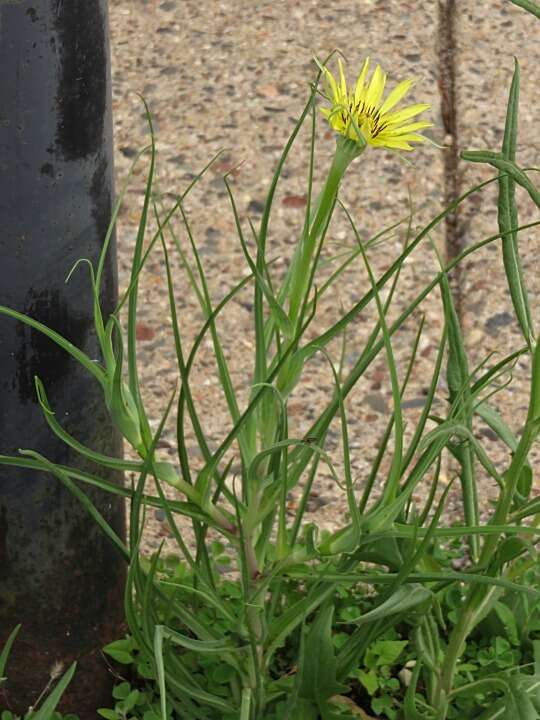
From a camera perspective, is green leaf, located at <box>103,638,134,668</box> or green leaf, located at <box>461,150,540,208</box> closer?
green leaf, located at <box>461,150,540,208</box>

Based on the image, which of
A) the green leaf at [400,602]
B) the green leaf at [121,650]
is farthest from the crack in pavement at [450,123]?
the green leaf at [400,602]

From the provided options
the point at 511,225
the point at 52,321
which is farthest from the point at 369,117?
the point at 52,321

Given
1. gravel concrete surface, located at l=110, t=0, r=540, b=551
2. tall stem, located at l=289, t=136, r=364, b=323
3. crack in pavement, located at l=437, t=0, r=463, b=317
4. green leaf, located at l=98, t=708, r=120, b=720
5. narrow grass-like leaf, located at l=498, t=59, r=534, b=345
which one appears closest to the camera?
tall stem, located at l=289, t=136, r=364, b=323

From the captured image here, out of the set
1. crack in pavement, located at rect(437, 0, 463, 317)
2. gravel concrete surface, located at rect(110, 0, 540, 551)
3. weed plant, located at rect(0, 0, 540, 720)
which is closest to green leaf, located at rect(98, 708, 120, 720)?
weed plant, located at rect(0, 0, 540, 720)

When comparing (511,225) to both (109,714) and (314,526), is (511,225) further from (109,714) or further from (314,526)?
(109,714)

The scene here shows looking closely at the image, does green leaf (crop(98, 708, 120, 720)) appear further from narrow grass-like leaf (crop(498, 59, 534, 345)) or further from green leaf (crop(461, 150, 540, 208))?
green leaf (crop(461, 150, 540, 208))

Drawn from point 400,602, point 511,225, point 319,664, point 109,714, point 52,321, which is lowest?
point 109,714

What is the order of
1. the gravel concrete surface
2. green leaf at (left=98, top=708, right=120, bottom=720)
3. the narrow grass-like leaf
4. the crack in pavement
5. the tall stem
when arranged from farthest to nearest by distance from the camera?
the crack in pavement → the gravel concrete surface → green leaf at (left=98, top=708, right=120, bottom=720) → the narrow grass-like leaf → the tall stem

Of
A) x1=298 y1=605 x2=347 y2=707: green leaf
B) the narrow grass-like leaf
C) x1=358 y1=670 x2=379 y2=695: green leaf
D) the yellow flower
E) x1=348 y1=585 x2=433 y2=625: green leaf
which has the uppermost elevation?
the yellow flower

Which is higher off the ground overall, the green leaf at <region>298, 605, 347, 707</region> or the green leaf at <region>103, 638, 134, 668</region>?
the green leaf at <region>298, 605, 347, 707</region>

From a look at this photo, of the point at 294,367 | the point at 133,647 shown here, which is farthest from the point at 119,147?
the point at 294,367
